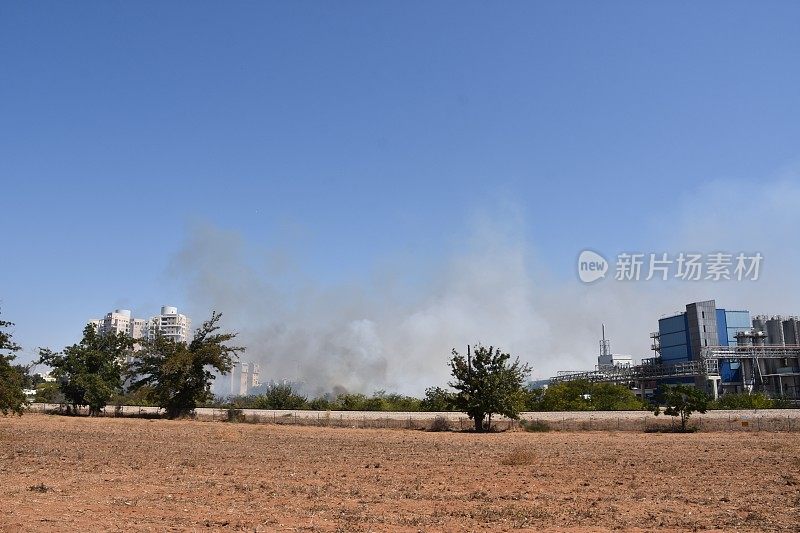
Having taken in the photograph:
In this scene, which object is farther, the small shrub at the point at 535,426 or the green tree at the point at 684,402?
the small shrub at the point at 535,426

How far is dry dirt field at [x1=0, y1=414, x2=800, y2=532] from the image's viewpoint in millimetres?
12766

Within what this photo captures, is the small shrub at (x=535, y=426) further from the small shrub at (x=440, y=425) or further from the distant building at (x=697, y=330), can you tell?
the distant building at (x=697, y=330)

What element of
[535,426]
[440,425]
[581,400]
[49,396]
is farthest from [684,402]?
[49,396]

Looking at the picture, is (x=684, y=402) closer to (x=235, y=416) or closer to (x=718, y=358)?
(x=235, y=416)

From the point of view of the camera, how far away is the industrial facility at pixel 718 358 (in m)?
99.6

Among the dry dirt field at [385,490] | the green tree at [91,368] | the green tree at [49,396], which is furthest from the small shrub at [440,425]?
the green tree at [49,396]

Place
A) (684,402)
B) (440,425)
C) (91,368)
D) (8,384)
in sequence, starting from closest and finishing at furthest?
1. (8,384)
2. (684,402)
3. (440,425)
4. (91,368)

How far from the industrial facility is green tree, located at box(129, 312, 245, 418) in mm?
74229

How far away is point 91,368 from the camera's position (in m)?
69.0

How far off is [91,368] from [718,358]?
300 feet

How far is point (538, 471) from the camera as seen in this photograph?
22.1 metres

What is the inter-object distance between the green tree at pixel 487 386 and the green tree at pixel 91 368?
3812 centimetres

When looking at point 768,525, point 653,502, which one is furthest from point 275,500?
point 768,525

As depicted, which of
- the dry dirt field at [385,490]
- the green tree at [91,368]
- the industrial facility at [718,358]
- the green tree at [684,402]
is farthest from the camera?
the industrial facility at [718,358]
